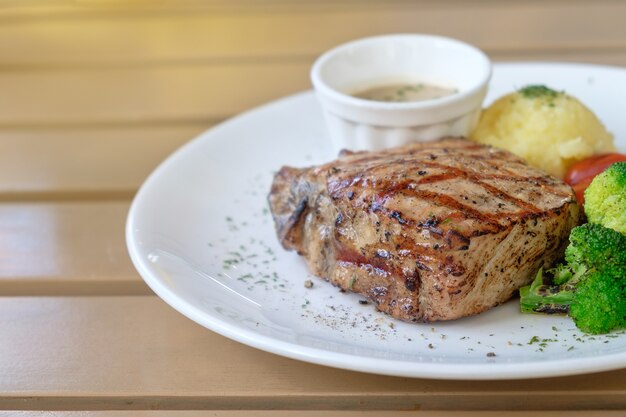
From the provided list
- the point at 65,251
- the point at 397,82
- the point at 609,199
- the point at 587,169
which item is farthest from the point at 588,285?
the point at 65,251

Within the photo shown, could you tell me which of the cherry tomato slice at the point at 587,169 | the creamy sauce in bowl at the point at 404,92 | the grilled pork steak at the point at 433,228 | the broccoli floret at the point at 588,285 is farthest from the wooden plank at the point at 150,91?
the broccoli floret at the point at 588,285

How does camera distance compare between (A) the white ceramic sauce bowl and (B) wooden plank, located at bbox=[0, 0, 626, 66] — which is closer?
(A) the white ceramic sauce bowl

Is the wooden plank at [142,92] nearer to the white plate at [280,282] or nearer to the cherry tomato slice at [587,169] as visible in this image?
the white plate at [280,282]

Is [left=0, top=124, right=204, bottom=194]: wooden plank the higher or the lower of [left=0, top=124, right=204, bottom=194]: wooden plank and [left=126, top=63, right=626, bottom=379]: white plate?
the lower

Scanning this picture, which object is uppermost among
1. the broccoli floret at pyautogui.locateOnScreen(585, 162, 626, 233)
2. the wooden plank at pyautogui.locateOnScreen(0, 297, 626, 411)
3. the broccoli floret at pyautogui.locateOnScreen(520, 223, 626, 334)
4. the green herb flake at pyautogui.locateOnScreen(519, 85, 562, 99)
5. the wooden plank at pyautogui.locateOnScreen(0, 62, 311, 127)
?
the green herb flake at pyautogui.locateOnScreen(519, 85, 562, 99)

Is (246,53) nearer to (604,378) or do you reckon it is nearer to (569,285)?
(569,285)

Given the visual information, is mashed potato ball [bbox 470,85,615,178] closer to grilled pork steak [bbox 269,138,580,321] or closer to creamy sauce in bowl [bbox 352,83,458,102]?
creamy sauce in bowl [bbox 352,83,458,102]

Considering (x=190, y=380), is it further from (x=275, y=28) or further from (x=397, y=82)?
(x=275, y=28)

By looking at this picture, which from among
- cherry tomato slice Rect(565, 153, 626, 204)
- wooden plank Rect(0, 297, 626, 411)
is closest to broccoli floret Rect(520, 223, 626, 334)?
wooden plank Rect(0, 297, 626, 411)
